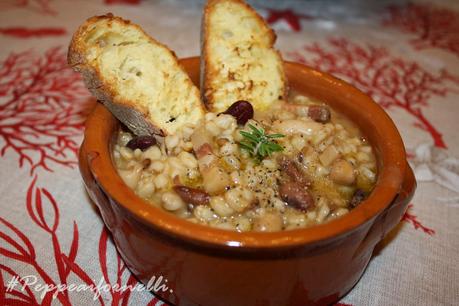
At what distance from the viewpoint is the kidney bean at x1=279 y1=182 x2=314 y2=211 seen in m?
1.43

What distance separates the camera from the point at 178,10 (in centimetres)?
336

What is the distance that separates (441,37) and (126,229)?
8.95 ft

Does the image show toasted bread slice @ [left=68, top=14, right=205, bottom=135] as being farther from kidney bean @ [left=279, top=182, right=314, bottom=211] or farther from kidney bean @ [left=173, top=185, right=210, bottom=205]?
kidney bean @ [left=279, top=182, right=314, bottom=211]

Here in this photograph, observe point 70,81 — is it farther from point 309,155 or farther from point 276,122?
point 309,155

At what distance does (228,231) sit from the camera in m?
1.22

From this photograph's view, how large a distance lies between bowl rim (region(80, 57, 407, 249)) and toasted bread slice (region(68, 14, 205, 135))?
3.8 inches


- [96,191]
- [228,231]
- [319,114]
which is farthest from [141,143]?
[319,114]

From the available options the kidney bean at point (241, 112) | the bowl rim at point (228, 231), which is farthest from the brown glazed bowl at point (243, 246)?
the kidney bean at point (241, 112)

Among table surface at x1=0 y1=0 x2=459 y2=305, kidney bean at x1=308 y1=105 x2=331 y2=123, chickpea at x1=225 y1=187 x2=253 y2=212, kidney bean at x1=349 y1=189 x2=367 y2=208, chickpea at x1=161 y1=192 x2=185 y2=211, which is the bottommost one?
table surface at x1=0 y1=0 x2=459 y2=305

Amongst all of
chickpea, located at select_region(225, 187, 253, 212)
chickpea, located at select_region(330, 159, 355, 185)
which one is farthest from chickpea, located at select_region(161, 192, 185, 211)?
chickpea, located at select_region(330, 159, 355, 185)

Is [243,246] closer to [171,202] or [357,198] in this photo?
[171,202]

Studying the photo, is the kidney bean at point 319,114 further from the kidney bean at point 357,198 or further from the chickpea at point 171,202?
the chickpea at point 171,202

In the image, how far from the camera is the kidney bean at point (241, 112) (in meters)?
1.67

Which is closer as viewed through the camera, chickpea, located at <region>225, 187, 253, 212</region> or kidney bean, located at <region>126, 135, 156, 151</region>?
chickpea, located at <region>225, 187, 253, 212</region>
